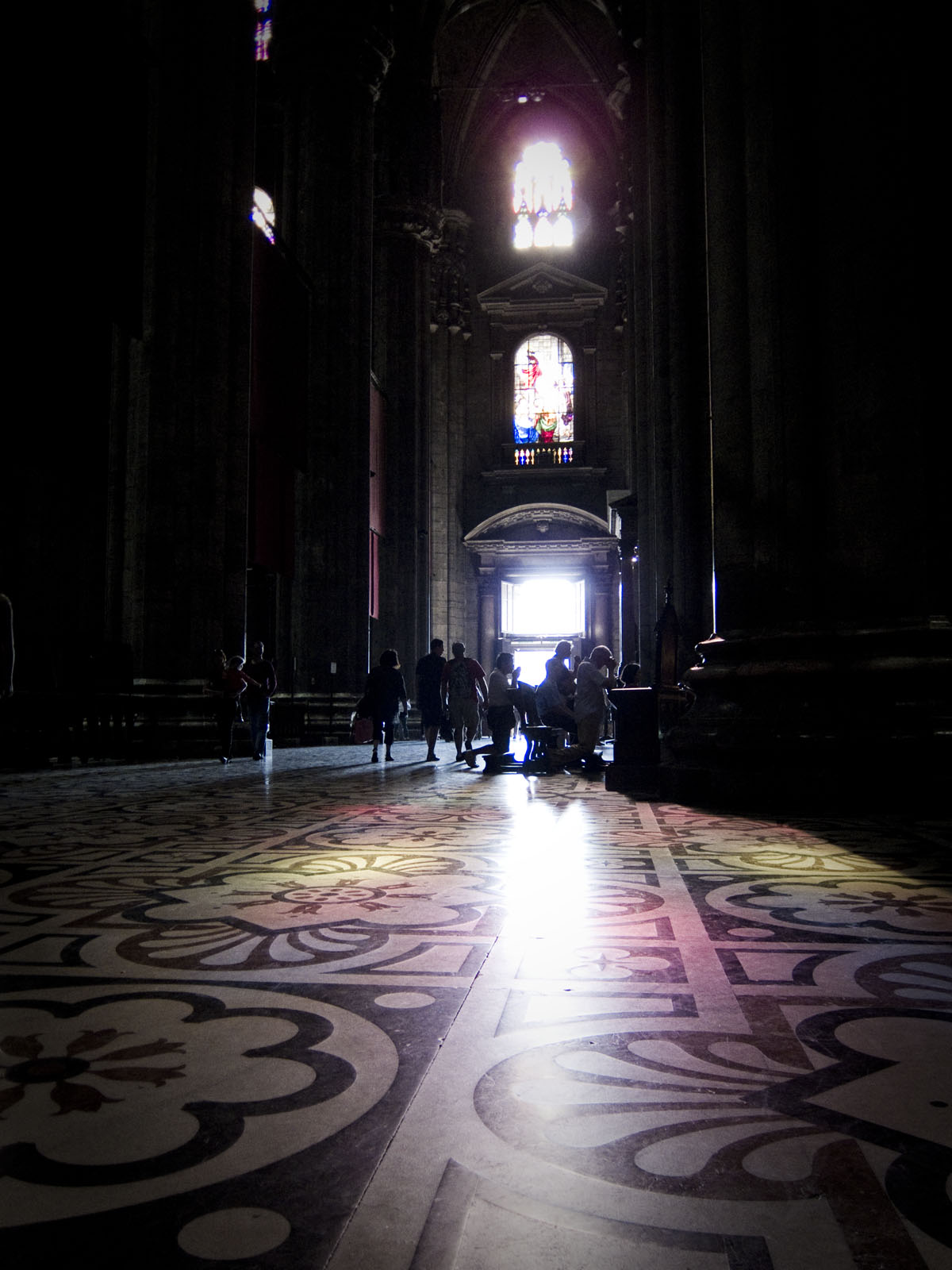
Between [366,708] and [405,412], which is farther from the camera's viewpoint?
[405,412]

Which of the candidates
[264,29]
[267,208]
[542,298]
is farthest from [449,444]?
[264,29]

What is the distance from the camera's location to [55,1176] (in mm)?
854

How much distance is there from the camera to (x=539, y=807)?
4.92 metres

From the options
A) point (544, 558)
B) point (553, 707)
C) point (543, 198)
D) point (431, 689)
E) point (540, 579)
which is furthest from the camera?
point (543, 198)

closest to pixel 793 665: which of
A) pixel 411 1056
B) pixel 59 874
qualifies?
pixel 59 874

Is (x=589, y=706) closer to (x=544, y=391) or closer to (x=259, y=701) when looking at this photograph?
(x=259, y=701)

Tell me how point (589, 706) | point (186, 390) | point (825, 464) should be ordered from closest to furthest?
point (825, 464) → point (589, 706) → point (186, 390)

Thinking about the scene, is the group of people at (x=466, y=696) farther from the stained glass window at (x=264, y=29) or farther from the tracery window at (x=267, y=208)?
the stained glass window at (x=264, y=29)

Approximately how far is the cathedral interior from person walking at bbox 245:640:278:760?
55cm

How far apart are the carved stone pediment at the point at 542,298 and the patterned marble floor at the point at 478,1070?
2753 cm

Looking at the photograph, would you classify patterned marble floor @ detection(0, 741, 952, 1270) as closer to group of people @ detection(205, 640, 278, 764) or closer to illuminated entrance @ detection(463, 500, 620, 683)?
group of people @ detection(205, 640, 278, 764)

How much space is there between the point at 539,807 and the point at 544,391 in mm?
24881

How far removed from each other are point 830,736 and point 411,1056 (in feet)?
12.0

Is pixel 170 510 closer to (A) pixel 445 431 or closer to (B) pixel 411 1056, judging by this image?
(B) pixel 411 1056
